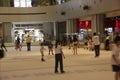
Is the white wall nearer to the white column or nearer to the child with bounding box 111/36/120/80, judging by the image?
the white column

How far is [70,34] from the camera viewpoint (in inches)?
1636

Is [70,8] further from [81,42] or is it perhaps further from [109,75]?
[109,75]

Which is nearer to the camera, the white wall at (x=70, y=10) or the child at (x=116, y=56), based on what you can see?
the child at (x=116, y=56)

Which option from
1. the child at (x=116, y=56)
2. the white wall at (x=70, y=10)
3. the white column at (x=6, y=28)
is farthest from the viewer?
the white column at (x=6, y=28)

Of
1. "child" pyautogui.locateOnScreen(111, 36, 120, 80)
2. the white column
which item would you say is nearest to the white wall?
the white column

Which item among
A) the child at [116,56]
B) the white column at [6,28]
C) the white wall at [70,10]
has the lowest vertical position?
the child at [116,56]

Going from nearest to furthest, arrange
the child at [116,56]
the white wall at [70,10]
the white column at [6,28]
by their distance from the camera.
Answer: the child at [116,56] < the white wall at [70,10] < the white column at [6,28]

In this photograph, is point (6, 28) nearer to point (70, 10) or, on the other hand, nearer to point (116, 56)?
point (70, 10)

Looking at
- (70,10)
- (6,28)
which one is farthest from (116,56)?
(6,28)

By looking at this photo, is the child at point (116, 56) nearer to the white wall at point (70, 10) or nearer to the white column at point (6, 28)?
the white wall at point (70, 10)

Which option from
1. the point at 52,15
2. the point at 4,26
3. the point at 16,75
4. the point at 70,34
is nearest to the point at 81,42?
the point at 70,34

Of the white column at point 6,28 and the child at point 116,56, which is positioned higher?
the white column at point 6,28

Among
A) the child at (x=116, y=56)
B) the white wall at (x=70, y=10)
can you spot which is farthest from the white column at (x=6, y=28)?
the child at (x=116, y=56)

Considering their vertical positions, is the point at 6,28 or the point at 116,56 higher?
the point at 6,28
